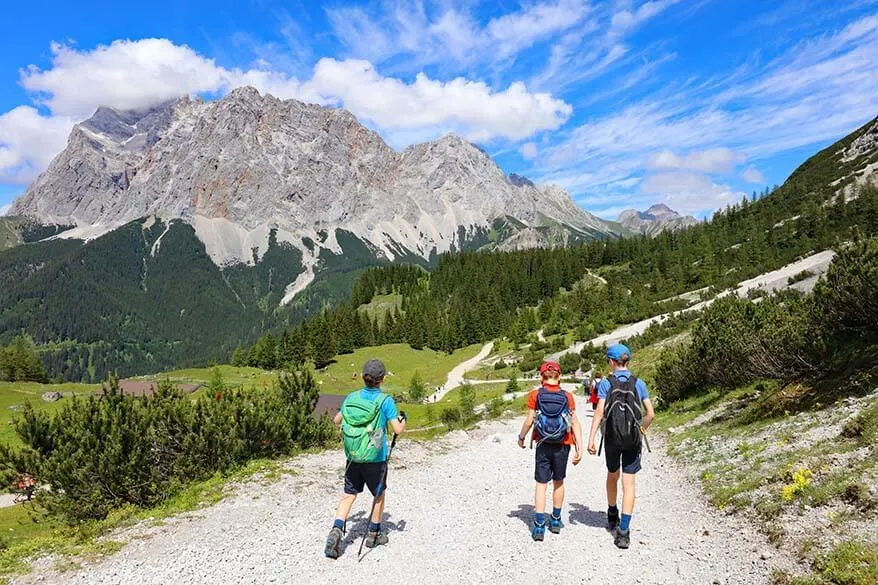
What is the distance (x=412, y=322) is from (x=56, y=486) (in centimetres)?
11144

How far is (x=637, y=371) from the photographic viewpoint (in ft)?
151

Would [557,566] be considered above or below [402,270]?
below

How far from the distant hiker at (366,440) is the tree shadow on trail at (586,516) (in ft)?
14.5

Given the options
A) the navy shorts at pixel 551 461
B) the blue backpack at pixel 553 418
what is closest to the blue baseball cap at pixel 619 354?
the blue backpack at pixel 553 418

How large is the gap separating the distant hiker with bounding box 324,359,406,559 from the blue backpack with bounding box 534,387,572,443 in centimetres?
263

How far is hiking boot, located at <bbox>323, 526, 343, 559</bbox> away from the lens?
349 inches

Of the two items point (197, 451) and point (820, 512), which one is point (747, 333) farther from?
point (197, 451)

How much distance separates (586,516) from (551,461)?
2.44 metres

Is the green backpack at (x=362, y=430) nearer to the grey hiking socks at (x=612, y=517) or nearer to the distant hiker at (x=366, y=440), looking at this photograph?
the distant hiker at (x=366, y=440)

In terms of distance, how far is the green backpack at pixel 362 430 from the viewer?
878 cm

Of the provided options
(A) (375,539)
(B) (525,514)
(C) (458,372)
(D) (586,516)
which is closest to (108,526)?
(A) (375,539)

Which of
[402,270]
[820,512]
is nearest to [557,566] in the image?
[820,512]

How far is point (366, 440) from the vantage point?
8797 mm

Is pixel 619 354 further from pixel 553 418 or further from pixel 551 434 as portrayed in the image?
pixel 551 434
